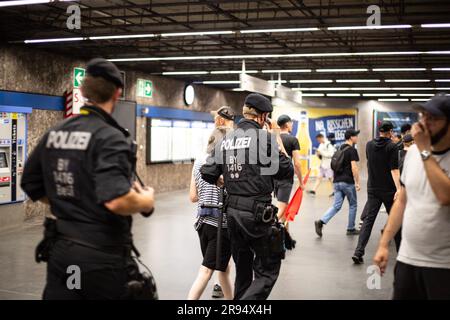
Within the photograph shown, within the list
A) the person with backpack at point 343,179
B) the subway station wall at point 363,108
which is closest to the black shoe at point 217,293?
the person with backpack at point 343,179

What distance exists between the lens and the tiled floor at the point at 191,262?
527 cm

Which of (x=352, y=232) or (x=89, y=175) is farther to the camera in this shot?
(x=352, y=232)

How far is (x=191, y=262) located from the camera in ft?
21.4

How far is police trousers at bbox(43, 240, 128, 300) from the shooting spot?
95.3 inches

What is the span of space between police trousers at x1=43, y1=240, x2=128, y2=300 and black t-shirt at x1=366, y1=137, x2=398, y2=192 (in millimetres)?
4585

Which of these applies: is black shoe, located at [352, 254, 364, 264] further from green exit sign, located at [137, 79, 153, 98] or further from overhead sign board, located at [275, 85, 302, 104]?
green exit sign, located at [137, 79, 153, 98]

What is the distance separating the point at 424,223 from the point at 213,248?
1.91m

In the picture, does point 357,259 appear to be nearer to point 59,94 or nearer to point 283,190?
point 283,190

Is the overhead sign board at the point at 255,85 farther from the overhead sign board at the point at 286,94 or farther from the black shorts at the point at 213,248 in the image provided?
the black shorts at the point at 213,248

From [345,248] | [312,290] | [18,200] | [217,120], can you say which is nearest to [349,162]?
[345,248]

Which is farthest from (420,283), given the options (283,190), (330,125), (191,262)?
(330,125)

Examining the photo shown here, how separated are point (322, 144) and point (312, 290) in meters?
11.1

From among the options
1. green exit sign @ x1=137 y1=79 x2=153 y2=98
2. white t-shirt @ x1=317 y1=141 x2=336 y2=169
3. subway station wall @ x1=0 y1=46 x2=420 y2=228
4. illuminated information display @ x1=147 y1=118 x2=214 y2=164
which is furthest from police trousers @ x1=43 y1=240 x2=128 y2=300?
white t-shirt @ x1=317 y1=141 x2=336 y2=169

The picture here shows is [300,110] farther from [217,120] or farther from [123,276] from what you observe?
[123,276]
